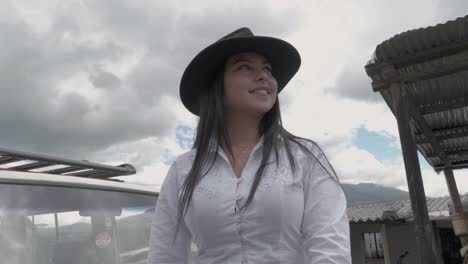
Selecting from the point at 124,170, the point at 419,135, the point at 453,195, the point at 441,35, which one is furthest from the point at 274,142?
the point at 453,195

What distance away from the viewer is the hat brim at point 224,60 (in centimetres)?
151

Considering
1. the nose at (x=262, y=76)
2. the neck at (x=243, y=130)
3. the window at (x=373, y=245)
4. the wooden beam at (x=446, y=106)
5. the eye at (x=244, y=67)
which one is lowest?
the window at (x=373, y=245)

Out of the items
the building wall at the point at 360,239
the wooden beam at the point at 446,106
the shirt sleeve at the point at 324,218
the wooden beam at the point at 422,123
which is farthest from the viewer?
the building wall at the point at 360,239

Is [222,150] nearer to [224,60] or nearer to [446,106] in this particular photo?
[224,60]

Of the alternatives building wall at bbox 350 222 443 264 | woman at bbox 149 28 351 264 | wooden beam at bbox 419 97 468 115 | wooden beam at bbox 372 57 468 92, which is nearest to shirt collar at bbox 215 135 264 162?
woman at bbox 149 28 351 264

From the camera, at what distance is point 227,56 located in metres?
1.55

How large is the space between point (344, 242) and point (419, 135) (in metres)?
6.63

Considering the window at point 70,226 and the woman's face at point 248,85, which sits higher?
the woman's face at point 248,85

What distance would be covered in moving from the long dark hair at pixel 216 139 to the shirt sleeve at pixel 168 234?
44mm

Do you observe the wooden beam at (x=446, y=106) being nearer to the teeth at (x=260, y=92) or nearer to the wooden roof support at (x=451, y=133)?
the wooden roof support at (x=451, y=133)

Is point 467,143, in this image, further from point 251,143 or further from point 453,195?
point 251,143

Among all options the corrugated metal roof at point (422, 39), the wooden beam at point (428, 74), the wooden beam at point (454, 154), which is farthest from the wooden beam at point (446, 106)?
the wooden beam at point (454, 154)

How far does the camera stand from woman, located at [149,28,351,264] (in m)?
1.20

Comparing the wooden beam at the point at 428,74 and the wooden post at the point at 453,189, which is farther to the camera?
the wooden post at the point at 453,189
